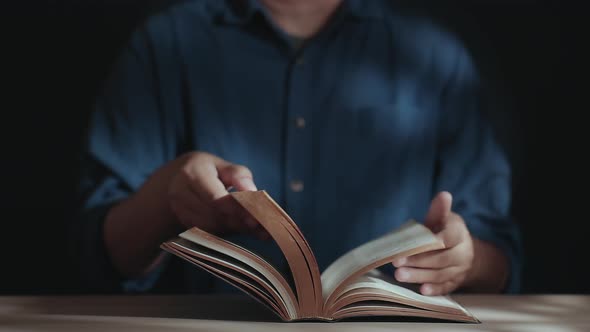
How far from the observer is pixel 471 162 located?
4.88ft

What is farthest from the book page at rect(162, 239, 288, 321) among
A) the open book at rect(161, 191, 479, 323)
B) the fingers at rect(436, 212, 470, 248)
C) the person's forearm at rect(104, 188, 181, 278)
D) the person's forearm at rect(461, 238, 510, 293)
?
the person's forearm at rect(461, 238, 510, 293)

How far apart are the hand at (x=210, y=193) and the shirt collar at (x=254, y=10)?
0.54 metres

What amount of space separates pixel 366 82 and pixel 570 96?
65 cm

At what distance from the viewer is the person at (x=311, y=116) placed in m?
1.44

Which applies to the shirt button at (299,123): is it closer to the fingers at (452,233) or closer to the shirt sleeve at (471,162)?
the shirt sleeve at (471,162)

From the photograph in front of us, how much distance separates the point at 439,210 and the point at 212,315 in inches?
12.9

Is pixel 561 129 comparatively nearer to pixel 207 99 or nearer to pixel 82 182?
pixel 207 99

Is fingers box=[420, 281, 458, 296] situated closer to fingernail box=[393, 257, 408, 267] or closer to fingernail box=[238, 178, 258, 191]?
fingernail box=[393, 257, 408, 267]

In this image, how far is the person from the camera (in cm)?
144

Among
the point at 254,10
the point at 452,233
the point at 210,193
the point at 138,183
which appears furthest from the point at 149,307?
the point at 254,10

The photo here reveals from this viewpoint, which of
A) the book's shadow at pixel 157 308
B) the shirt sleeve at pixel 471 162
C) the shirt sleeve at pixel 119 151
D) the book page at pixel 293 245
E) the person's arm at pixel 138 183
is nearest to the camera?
the book page at pixel 293 245

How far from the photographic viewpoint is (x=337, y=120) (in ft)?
4.88

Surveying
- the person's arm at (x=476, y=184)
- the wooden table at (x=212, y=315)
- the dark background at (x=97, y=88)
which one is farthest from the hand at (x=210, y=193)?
the dark background at (x=97, y=88)

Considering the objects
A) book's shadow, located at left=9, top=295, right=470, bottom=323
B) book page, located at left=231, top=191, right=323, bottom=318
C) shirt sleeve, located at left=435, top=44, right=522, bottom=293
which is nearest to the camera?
book page, located at left=231, top=191, right=323, bottom=318
